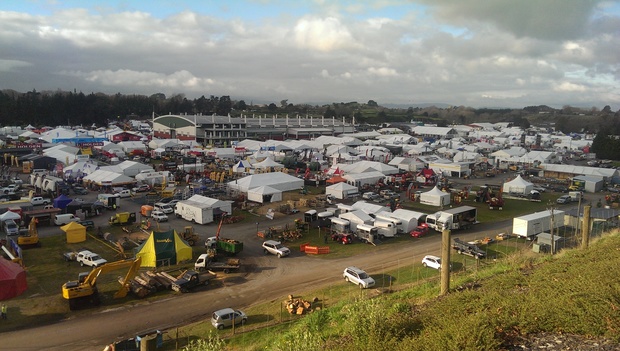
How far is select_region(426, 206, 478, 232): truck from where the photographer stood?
58.3 ft

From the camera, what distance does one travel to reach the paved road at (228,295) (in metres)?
9.24

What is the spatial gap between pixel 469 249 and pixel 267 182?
12899mm

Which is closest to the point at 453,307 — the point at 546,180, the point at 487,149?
the point at 546,180

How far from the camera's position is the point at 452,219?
17828mm

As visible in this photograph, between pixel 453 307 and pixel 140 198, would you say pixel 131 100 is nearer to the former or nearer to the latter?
pixel 140 198

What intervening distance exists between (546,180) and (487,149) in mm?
18850

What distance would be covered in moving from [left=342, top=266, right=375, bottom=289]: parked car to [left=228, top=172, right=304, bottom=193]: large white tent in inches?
470

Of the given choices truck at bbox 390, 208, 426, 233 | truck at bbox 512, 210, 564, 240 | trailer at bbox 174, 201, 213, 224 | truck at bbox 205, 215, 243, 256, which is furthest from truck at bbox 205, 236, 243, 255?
truck at bbox 512, 210, 564, 240

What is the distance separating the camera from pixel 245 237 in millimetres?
16859

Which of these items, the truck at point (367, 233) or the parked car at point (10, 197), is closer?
the truck at point (367, 233)

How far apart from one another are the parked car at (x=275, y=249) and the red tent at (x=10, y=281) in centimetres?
719

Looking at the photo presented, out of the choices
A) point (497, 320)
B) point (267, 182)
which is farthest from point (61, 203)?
point (497, 320)

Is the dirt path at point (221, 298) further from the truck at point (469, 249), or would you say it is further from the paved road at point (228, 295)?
the truck at point (469, 249)

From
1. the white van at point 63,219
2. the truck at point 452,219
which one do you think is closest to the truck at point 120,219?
the white van at point 63,219
